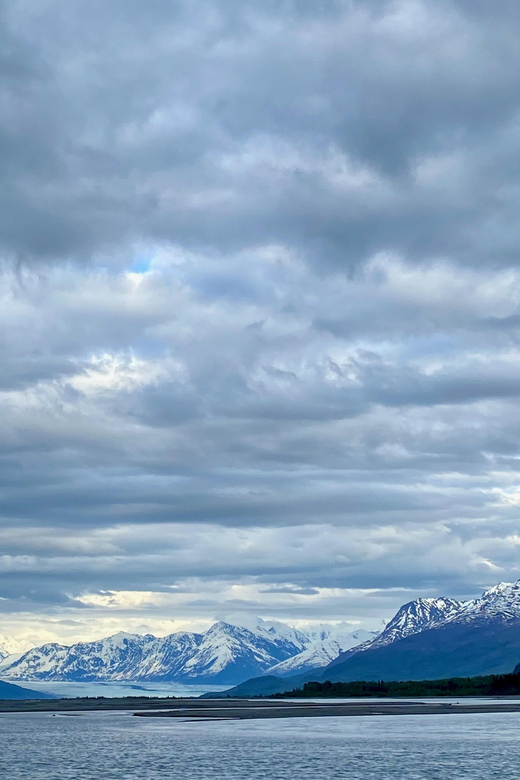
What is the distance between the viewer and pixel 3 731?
189750 millimetres

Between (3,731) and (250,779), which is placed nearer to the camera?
(250,779)

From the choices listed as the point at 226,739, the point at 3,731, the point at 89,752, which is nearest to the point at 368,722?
the point at 226,739

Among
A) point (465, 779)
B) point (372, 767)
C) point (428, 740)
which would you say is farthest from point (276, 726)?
point (465, 779)

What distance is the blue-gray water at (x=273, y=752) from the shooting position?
329ft

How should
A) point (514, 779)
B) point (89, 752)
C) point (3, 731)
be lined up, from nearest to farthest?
point (514, 779) < point (89, 752) < point (3, 731)

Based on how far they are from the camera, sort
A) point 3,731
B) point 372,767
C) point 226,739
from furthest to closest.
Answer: point 3,731 < point 226,739 < point 372,767

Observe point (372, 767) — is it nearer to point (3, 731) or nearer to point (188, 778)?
point (188, 778)

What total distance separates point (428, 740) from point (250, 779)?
53601 mm

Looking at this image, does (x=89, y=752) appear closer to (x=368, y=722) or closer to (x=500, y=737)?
(x=500, y=737)

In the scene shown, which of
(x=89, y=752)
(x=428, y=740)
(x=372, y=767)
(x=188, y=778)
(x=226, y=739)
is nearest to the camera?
(x=188, y=778)

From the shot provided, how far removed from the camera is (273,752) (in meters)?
126

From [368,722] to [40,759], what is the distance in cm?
9171

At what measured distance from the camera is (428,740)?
141 metres

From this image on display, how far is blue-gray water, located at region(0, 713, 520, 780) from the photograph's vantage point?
329 ft
